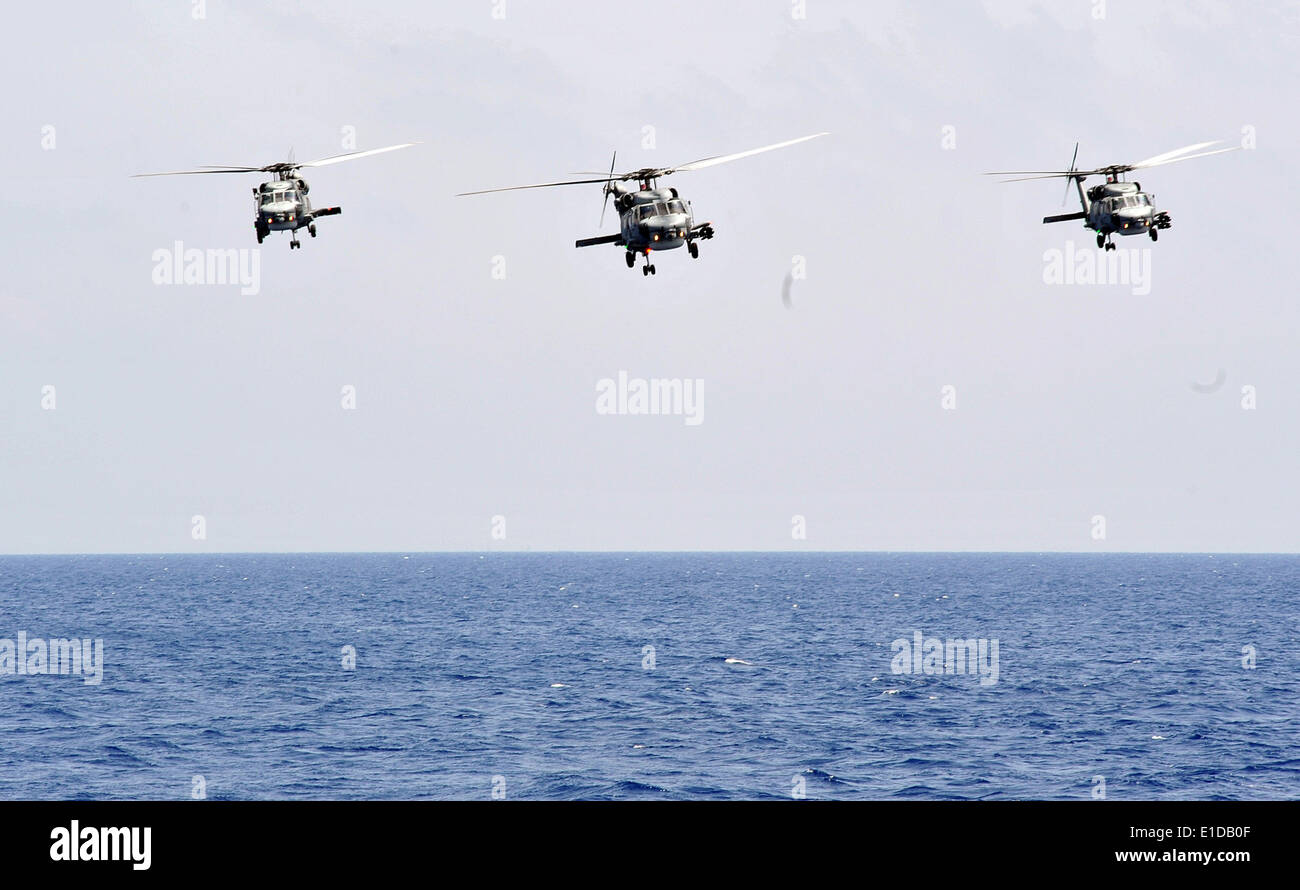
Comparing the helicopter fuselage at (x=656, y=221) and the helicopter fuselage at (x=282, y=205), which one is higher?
the helicopter fuselage at (x=282, y=205)

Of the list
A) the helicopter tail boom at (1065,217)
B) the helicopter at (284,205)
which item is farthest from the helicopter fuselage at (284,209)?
the helicopter tail boom at (1065,217)

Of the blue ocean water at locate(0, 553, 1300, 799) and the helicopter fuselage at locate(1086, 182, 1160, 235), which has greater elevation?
the helicopter fuselage at locate(1086, 182, 1160, 235)

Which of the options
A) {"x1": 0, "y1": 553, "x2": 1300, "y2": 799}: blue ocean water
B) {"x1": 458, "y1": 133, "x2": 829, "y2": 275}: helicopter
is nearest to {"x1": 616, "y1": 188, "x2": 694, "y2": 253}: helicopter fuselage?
{"x1": 458, "y1": 133, "x2": 829, "y2": 275}: helicopter

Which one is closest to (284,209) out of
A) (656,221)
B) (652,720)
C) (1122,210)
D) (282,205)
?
(282,205)

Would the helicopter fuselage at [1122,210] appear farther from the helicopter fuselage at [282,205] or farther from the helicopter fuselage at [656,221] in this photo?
the helicopter fuselage at [282,205]

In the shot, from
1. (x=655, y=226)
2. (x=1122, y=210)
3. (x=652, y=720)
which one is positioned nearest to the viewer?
(x=655, y=226)

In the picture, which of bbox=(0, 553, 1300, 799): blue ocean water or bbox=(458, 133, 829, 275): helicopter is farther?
bbox=(0, 553, 1300, 799): blue ocean water

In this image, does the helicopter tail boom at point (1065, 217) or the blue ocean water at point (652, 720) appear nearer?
the helicopter tail boom at point (1065, 217)

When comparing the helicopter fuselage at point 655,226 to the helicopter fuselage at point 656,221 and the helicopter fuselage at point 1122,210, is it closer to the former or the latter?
the helicopter fuselage at point 656,221

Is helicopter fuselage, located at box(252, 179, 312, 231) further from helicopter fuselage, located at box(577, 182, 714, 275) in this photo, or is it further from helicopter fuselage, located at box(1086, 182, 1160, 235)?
helicopter fuselage, located at box(1086, 182, 1160, 235)

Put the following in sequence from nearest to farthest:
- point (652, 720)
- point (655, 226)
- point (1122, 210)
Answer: point (655, 226)
point (1122, 210)
point (652, 720)

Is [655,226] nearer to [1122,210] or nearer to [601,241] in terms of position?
[601,241]

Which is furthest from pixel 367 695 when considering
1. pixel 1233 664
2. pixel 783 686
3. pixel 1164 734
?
pixel 1233 664
